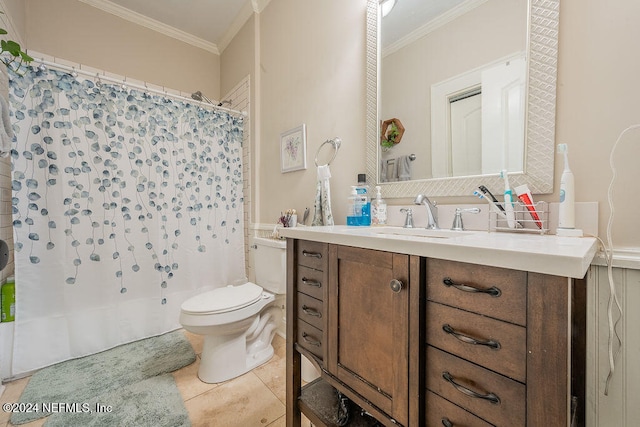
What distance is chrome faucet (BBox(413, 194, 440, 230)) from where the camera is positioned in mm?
1026

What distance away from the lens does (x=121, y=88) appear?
71.7 inches

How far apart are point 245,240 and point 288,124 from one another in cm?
113

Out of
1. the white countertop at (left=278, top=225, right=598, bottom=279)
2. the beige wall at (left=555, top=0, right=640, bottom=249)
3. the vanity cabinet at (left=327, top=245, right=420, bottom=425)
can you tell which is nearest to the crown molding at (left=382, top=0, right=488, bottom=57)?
the beige wall at (left=555, top=0, right=640, bottom=249)

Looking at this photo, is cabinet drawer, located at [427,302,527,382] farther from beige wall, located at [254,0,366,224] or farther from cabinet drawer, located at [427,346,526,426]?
beige wall, located at [254,0,366,224]

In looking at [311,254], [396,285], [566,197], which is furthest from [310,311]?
[566,197]

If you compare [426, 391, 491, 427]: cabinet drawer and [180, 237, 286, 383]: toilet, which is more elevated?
[426, 391, 491, 427]: cabinet drawer

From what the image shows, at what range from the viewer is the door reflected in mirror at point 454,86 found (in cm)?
90

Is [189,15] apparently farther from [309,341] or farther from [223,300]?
[309,341]

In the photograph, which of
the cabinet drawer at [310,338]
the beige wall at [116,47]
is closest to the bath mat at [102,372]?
the cabinet drawer at [310,338]

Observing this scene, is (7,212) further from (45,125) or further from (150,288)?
(150,288)

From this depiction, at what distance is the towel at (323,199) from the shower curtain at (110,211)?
1144 mm

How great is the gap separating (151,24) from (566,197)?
340cm

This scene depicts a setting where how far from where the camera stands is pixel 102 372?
151cm

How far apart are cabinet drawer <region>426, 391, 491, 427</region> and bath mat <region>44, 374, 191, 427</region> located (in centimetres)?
112
